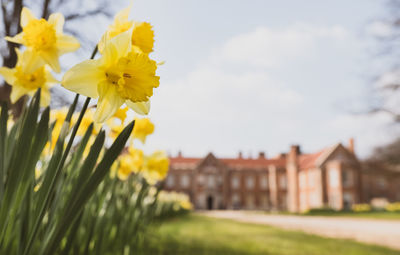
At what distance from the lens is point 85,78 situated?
653 mm

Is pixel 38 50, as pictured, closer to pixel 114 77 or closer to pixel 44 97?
pixel 44 97

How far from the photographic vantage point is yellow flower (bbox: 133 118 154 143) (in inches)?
57.0

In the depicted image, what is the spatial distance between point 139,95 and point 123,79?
4cm

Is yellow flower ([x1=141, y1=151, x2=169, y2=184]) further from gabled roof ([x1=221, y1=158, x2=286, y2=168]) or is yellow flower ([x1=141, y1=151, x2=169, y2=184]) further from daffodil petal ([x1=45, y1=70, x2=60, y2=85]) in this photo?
gabled roof ([x1=221, y1=158, x2=286, y2=168])

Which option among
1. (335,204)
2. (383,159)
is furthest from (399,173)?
(335,204)

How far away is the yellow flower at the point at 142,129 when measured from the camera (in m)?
1.45

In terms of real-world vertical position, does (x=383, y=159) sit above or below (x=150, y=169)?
above

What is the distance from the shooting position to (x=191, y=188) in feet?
114

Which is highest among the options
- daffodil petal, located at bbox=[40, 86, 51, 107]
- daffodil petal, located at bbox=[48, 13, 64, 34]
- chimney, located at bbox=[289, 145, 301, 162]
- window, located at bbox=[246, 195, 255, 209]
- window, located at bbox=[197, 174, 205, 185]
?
chimney, located at bbox=[289, 145, 301, 162]

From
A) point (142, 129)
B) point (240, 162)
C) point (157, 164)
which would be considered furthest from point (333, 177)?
point (142, 129)

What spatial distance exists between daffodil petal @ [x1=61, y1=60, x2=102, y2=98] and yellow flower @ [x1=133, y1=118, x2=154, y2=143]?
78cm

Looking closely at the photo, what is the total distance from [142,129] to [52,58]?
1.80ft

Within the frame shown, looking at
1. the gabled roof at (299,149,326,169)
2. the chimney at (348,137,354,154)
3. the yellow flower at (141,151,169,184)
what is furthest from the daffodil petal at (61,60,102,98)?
the chimney at (348,137,354,154)

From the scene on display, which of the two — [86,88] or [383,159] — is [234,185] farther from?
[86,88]
